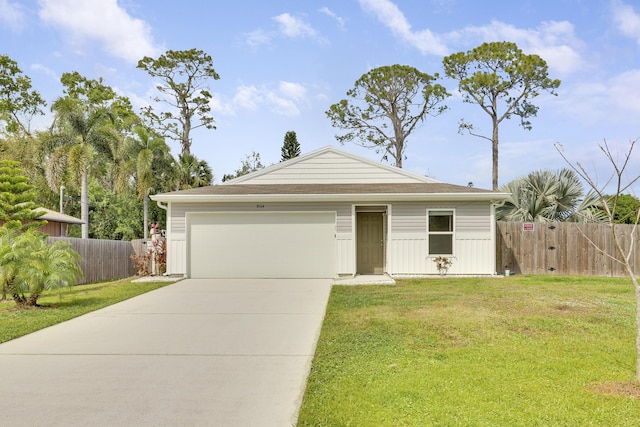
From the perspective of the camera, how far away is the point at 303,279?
13.9 metres

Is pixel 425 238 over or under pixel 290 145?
under

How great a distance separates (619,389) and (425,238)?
988cm

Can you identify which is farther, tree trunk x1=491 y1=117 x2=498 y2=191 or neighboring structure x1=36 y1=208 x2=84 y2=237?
tree trunk x1=491 y1=117 x2=498 y2=191

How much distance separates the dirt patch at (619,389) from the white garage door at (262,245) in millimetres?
9988

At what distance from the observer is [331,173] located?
16203mm

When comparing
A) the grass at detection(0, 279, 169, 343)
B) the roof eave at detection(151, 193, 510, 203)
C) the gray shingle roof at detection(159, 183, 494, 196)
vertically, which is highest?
the gray shingle roof at detection(159, 183, 494, 196)

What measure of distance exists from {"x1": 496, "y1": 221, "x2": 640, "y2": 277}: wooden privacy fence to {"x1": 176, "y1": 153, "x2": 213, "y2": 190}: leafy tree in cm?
2034

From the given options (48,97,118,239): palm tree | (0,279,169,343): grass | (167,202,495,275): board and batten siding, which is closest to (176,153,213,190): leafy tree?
(48,97,118,239): palm tree

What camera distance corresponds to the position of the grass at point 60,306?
24.5 feet

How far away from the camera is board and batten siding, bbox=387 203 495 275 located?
46.1ft

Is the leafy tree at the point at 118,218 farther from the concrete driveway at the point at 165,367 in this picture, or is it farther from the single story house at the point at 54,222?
the concrete driveway at the point at 165,367

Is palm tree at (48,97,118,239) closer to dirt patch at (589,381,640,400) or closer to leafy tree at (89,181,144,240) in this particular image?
leafy tree at (89,181,144,240)

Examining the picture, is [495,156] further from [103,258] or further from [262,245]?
[103,258]

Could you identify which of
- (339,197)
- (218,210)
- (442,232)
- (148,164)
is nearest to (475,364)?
(339,197)
